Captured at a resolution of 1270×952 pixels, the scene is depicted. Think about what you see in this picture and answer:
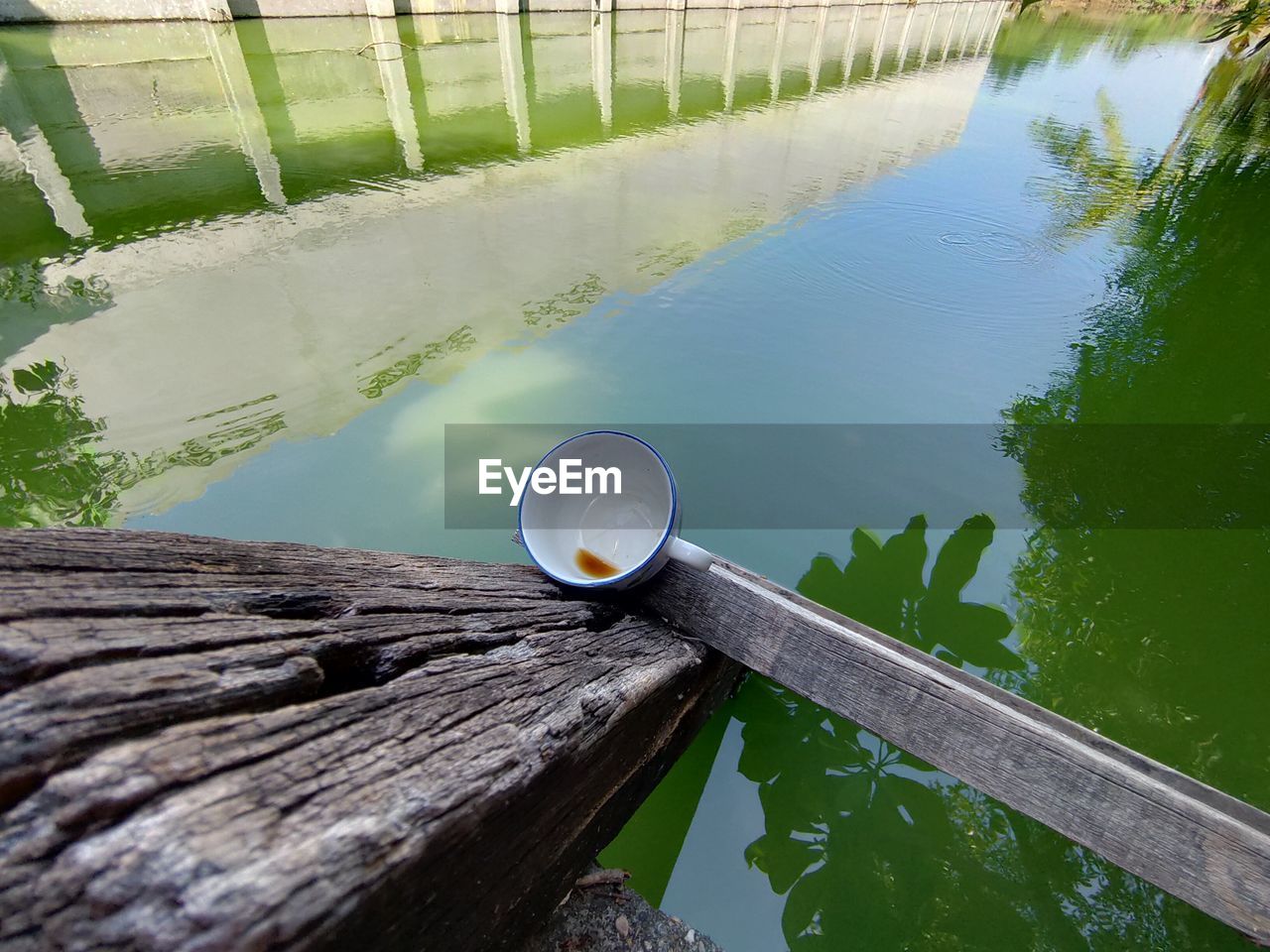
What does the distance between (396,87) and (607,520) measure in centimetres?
815

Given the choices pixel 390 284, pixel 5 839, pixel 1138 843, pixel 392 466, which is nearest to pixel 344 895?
pixel 5 839

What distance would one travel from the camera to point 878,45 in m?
14.8

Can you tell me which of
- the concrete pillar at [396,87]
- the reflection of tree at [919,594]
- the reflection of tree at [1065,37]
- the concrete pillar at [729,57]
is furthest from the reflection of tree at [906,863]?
the reflection of tree at [1065,37]

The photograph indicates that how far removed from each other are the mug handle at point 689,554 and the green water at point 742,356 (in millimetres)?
638

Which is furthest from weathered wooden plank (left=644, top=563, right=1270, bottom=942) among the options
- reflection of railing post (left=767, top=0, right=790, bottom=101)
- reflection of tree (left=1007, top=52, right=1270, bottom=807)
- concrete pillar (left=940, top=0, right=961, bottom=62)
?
concrete pillar (left=940, top=0, right=961, bottom=62)

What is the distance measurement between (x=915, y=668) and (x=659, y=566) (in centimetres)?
46

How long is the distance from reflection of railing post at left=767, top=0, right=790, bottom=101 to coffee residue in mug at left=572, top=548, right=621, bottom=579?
9255 millimetres

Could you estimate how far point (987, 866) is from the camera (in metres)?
1.41

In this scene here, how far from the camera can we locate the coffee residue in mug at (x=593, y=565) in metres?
1.31

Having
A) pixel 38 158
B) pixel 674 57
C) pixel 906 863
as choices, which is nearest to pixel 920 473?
pixel 906 863

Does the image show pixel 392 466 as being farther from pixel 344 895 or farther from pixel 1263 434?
pixel 1263 434

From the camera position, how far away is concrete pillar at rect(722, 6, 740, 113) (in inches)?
340

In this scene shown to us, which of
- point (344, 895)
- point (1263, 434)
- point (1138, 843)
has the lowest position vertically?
point (1263, 434)
